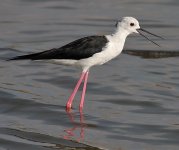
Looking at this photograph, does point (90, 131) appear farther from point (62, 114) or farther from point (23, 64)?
point (23, 64)

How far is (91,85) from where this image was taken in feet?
44.0

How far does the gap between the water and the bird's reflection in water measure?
0.05ft

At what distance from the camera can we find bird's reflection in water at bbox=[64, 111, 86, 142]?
1031cm

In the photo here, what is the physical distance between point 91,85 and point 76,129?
8.83 ft

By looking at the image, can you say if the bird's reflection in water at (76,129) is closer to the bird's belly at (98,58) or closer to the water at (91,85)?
the water at (91,85)

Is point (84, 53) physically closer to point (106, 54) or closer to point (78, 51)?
point (78, 51)

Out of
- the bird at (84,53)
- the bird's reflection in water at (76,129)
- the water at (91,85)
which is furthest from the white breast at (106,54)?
the bird's reflection in water at (76,129)

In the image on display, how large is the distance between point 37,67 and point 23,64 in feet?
1.14

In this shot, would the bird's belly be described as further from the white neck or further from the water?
the water

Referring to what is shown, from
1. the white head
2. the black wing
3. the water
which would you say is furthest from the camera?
the white head

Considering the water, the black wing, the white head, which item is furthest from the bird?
the water

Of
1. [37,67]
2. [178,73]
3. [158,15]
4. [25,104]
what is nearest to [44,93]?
[25,104]

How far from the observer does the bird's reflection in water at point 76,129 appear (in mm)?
10307

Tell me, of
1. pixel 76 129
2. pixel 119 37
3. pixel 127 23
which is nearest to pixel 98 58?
pixel 119 37
